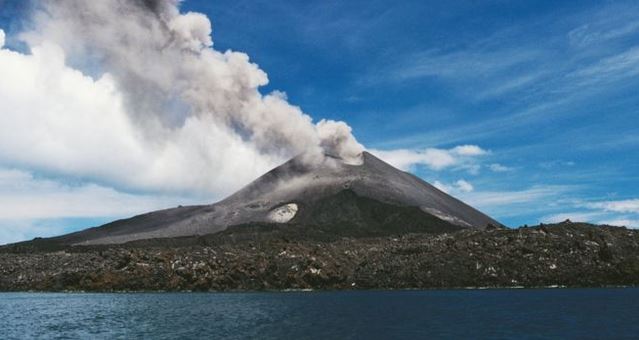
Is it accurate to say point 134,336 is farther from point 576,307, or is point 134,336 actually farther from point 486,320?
point 576,307

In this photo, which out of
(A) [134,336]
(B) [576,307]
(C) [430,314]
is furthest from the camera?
(B) [576,307]

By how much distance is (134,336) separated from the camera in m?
90.1

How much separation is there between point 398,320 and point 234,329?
30492 mm

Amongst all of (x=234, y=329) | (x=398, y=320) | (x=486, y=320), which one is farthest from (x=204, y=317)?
(x=486, y=320)

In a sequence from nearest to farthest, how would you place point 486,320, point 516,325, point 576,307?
point 516,325 < point 486,320 < point 576,307

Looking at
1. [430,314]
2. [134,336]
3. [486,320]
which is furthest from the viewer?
[430,314]

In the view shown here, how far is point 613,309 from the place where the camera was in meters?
125

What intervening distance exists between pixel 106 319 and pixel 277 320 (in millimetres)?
36033

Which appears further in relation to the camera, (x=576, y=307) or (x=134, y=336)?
(x=576, y=307)

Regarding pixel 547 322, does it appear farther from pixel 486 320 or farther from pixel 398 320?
pixel 398 320

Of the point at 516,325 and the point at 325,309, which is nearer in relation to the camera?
the point at 516,325

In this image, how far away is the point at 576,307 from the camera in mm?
133375

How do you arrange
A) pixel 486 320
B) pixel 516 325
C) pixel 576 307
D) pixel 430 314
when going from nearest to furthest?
pixel 516 325 < pixel 486 320 < pixel 430 314 < pixel 576 307

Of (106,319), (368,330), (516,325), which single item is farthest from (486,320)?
(106,319)
